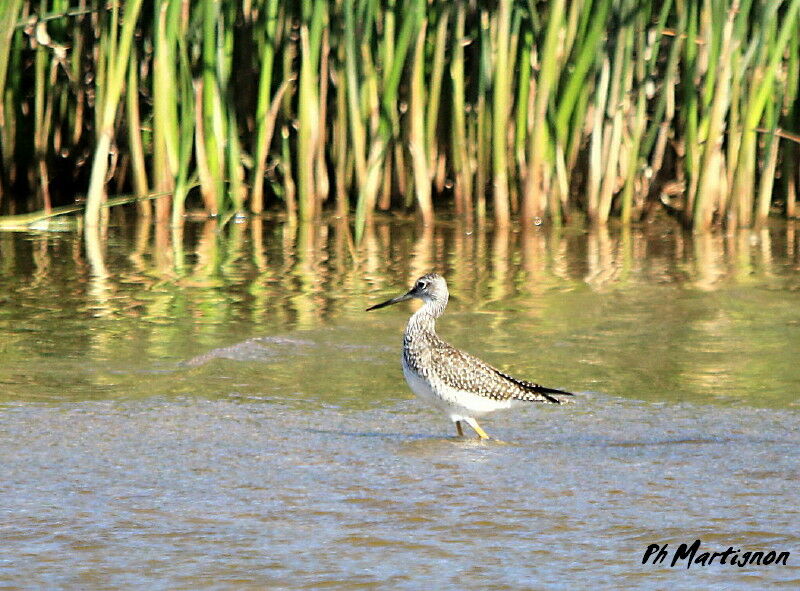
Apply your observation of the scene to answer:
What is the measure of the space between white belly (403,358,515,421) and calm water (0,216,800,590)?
0.16 meters

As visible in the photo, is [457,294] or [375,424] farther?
[457,294]

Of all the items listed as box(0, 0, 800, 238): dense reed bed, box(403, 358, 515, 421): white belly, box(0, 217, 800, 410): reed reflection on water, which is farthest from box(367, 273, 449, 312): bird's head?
box(0, 0, 800, 238): dense reed bed

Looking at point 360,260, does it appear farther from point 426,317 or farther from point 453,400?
point 453,400

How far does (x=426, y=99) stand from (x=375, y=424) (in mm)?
5053

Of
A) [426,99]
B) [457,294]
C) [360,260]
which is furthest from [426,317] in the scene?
[426,99]

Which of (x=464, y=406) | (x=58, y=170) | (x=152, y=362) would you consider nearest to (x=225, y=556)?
(x=464, y=406)

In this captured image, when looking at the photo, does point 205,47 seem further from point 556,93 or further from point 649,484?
point 649,484

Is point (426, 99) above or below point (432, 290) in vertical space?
A: above

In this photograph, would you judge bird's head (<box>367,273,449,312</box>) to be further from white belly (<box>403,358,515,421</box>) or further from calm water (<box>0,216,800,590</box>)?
white belly (<box>403,358,515,421</box>)

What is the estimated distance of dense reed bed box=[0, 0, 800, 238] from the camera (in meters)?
9.35

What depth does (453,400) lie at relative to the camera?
5.06 meters

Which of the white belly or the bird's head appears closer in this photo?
the white belly

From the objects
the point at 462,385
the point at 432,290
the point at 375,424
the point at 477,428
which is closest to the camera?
the point at 462,385

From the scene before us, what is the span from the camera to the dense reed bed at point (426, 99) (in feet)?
30.7
